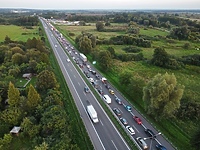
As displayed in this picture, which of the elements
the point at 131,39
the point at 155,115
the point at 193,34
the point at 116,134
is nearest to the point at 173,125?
the point at 155,115

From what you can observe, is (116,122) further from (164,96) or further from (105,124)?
(164,96)

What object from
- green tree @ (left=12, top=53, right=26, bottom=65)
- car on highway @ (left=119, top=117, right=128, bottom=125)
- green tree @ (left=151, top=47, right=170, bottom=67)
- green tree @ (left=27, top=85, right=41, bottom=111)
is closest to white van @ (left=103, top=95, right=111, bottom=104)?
car on highway @ (left=119, top=117, right=128, bottom=125)

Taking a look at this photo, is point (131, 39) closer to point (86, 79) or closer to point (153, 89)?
point (86, 79)

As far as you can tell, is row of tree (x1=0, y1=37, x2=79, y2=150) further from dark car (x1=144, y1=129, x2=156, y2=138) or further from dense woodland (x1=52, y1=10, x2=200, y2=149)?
dense woodland (x1=52, y1=10, x2=200, y2=149)

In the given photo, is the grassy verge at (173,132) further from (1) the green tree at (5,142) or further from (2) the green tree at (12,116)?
(1) the green tree at (5,142)

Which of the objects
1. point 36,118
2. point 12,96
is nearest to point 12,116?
point 36,118
